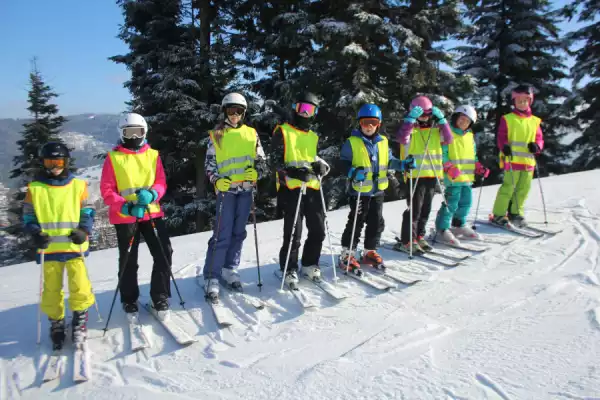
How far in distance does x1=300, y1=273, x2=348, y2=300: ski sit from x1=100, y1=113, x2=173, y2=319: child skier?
5.59 ft

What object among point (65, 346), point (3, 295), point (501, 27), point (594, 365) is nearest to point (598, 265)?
point (594, 365)

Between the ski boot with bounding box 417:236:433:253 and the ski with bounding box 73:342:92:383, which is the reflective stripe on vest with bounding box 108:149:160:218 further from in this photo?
the ski boot with bounding box 417:236:433:253

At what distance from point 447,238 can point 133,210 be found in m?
4.64

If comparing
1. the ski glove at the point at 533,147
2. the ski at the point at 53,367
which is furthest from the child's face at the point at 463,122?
the ski at the point at 53,367

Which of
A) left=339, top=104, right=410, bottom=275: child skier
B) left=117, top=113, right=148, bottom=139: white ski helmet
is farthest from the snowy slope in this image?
left=117, top=113, right=148, bottom=139: white ski helmet

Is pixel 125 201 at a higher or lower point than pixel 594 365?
higher

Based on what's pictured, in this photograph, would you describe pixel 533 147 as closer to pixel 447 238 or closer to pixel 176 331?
pixel 447 238

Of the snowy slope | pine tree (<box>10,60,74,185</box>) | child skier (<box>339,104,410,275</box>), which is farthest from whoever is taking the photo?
pine tree (<box>10,60,74,185</box>)

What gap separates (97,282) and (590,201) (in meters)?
9.80

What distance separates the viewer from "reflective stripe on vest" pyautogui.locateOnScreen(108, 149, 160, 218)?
3814 millimetres

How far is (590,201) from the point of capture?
28.7ft

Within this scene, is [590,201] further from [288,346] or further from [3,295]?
[3,295]

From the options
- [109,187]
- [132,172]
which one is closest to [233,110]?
[132,172]

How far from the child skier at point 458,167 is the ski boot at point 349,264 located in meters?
1.89
